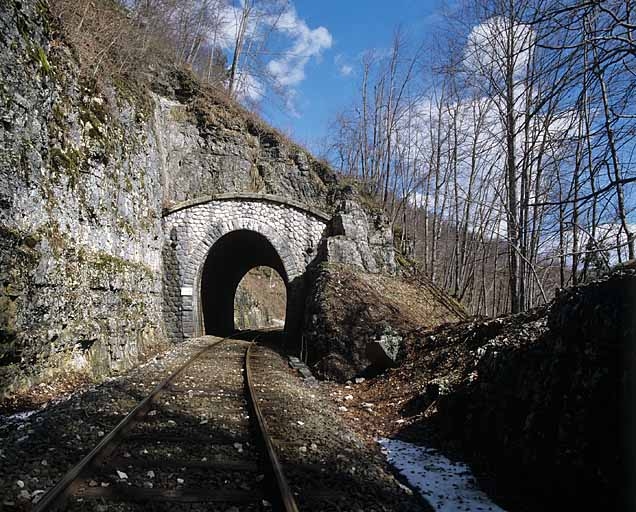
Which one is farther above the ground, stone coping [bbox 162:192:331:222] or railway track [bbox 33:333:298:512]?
stone coping [bbox 162:192:331:222]

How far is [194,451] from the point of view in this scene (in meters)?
4.49

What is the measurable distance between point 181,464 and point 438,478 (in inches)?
94.4

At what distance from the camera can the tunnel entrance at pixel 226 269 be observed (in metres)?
17.7

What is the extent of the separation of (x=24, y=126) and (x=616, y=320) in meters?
8.61

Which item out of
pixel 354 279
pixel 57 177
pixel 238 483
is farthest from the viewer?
pixel 354 279

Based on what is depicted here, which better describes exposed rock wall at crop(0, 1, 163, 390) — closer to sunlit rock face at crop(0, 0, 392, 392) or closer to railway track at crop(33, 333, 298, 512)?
sunlit rock face at crop(0, 0, 392, 392)

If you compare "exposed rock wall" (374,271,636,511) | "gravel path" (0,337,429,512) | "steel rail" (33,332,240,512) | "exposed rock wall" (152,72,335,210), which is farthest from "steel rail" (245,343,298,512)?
"exposed rock wall" (152,72,335,210)

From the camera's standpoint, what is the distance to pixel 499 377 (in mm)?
5012

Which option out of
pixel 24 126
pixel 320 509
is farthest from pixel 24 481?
pixel 24 126

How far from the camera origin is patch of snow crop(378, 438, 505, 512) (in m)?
3.84

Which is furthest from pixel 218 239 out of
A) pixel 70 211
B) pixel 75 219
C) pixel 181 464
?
pixel 181 464

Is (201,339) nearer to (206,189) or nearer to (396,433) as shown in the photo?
(206,189)

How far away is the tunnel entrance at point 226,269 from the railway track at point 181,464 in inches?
437

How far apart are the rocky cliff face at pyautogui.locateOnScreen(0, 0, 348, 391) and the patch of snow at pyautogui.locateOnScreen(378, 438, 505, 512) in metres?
5.32
